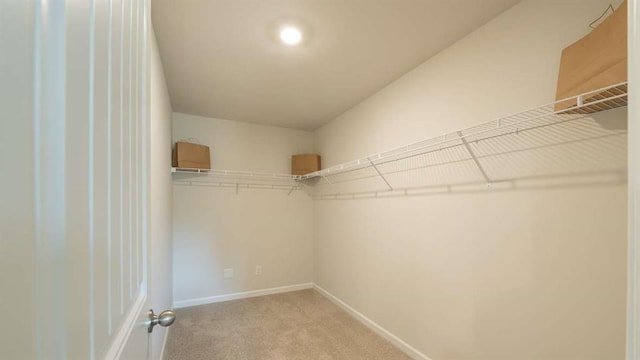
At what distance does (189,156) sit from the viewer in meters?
3.07

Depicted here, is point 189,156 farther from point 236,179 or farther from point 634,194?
point 634,194

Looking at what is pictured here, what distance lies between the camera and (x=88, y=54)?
15.0 inches

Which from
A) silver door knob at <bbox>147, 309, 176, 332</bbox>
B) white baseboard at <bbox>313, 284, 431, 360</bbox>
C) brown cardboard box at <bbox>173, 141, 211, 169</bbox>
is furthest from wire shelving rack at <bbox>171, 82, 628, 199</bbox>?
brown cardboard box at <bbox>173, 141, 211, 169</bbox>

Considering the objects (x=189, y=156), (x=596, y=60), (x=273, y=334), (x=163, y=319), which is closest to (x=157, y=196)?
(x=163, y=319)

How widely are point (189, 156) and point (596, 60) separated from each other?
10.7ft

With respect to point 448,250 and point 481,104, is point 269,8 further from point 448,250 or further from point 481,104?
point 448,250

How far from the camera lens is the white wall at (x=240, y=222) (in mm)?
3322

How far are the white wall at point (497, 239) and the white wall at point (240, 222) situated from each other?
1500 millimetres

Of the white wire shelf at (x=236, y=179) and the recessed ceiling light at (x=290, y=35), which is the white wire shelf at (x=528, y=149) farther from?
the white wire shelf at (x=236, y=179)

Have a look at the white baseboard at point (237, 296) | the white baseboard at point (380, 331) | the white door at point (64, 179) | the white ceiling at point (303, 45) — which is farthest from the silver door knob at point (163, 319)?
the white baseboard at point (237, 296)

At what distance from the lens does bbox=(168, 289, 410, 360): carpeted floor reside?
7.47ft

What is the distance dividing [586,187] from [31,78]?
71.9 inches

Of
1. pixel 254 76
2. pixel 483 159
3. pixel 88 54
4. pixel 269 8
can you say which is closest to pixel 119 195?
pixel 88 54

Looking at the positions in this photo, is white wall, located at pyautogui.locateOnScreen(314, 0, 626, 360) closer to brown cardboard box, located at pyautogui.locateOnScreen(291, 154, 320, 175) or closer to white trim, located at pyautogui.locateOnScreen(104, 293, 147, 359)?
Result: brown cardboard box, located at pyautogui.locateOnScreen(291, 154, 320, 175)
